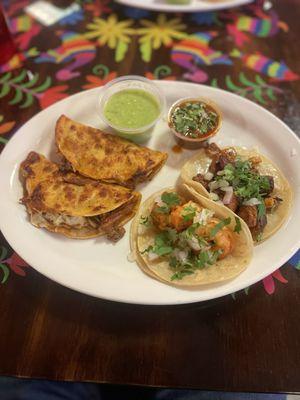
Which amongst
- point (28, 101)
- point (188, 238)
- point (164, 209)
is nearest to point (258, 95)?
point (164, 209)

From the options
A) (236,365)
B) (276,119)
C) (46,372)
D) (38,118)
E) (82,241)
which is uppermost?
(38,118)

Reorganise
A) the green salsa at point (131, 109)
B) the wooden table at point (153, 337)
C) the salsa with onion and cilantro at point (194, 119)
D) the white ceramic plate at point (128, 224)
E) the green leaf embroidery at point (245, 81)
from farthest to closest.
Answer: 1. the green leaf embroidery at point (245, 81)
2. the green salsa at point (131, 109)
3. the salsa with onion and cilantro at point (194, 119)
4. the white ceramic plate at point (128, 224)
5. the wooden table at point (153, 337)

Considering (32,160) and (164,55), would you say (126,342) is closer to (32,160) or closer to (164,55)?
(32,160)

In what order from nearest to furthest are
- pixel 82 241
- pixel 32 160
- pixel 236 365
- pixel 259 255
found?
pixel 236 365 < pixel 259 255 < pixel 82 241 < pixel 32 160

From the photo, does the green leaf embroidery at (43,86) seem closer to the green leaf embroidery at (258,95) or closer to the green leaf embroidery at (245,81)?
the green leaf embroidery at (245,81)

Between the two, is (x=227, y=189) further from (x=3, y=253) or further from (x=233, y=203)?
(x=3, y=253)

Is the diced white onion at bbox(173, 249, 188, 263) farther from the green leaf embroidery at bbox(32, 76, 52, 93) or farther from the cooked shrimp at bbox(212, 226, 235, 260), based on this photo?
the green leaf embroidery at bbox(32, 76, 52, 93)

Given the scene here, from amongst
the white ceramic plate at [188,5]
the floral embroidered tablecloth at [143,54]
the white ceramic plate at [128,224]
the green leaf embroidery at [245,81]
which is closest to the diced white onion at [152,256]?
the white ceramic plate at [128,224]

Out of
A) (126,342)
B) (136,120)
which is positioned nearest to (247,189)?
(136,120)
